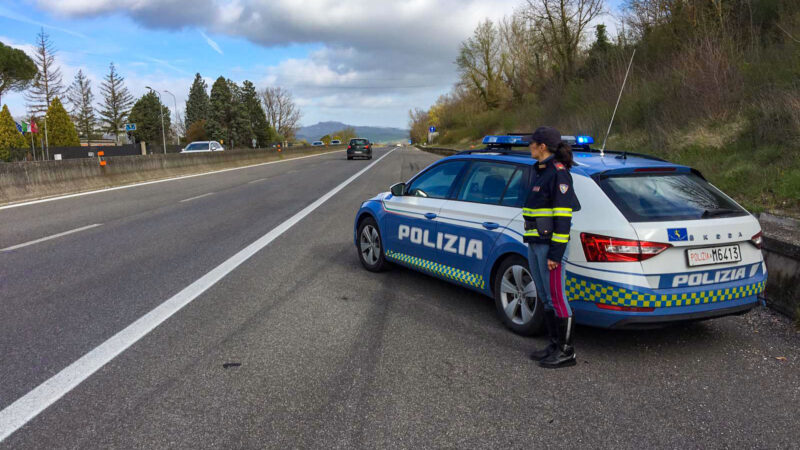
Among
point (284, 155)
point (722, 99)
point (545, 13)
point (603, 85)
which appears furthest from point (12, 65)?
point (722, 99)

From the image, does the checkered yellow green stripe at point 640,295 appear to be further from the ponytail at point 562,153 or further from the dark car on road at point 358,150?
Result: the dark car on road at point 358,150

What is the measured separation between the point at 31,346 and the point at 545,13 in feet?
119

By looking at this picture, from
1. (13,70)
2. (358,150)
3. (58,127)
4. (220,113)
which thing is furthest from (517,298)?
(220,113)

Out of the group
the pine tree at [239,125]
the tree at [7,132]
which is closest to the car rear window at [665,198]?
the tree at [7,132]

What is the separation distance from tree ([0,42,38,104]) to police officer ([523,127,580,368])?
77333mm

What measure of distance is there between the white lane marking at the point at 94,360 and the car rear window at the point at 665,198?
150 inches

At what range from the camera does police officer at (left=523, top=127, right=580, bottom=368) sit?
3.88m

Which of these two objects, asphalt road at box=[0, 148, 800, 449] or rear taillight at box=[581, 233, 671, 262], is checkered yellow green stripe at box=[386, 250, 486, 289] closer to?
asphalt road at box=[0, 148, 800, 449]

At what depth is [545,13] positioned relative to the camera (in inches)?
1403

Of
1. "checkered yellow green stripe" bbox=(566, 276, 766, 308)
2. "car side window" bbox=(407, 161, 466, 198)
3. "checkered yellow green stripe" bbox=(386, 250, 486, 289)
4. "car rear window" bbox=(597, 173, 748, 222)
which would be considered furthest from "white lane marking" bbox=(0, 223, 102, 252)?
"car rear window" bbox=(597, 173, 748, 222)

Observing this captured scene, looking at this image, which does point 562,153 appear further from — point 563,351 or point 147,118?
point 147,118

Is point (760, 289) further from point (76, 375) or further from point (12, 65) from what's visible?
point (12, 65)

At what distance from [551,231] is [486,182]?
58.4 inches

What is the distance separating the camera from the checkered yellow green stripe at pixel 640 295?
393 centimetres
